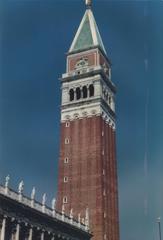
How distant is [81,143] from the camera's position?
7406 cm

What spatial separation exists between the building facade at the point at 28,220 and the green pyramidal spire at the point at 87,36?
3738 cm

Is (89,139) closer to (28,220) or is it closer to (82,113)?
(82,113)

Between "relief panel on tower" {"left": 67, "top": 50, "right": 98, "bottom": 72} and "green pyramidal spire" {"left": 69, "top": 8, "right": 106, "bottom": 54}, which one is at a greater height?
"green pyramidal spire" {"left": 69, "top": 8, "right": 106, "bottom": 54}

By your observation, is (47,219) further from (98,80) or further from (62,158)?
(98,80)

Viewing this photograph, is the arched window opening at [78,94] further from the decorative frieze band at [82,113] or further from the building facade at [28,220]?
the building facade at [28,220]

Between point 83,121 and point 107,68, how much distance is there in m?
14.9

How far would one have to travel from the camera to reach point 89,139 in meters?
73.8

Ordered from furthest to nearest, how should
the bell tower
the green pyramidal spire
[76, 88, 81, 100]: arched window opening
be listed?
the green pyramidal spire < [76, 88, 81, 100]: arched window opening < the bell tower

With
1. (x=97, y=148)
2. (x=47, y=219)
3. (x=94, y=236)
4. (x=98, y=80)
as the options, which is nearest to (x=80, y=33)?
(x=98, y=80)

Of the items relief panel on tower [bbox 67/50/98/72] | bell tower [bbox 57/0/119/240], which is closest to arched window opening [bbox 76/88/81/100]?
bell tower [bbox 57/0/119/240]

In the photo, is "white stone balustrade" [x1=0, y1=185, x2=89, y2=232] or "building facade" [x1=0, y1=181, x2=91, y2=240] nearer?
"building facade" [x1=0, y1=181, x2=91, y2=240]

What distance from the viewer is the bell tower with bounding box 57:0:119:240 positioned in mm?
69312

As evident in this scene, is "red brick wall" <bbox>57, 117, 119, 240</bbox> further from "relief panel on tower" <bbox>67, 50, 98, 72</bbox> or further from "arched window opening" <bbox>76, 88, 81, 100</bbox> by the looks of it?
"relief panel on tower" <bbox>67, 50, 98, 72</bbox>

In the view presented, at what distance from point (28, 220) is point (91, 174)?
86.4 ft
